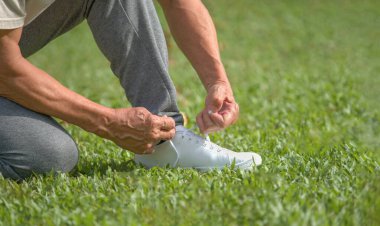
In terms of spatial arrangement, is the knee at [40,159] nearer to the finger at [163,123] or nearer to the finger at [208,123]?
the finger at [163,123]

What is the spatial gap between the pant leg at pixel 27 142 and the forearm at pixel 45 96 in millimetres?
52

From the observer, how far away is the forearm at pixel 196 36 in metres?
3.56

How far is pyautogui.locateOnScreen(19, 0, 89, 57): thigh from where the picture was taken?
3400mm

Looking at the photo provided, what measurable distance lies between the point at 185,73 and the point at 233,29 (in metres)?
3.79

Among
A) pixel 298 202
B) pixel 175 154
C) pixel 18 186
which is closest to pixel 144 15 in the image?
pixel 175 154

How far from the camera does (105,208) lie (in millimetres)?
2795

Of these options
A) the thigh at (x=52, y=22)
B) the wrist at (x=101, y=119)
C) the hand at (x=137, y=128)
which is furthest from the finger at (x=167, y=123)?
the thigh at (x=52, y=22)

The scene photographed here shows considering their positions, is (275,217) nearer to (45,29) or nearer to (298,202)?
(298,202)

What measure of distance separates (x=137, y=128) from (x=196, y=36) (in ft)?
2.10

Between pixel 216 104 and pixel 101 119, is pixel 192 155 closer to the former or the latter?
pixel 216 104

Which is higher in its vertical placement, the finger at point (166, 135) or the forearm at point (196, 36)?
the forearm at point (196, 36)

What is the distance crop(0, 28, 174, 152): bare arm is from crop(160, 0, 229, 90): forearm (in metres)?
0.41

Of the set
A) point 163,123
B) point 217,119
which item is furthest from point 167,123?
point 217,119

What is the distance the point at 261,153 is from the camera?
3902mm
